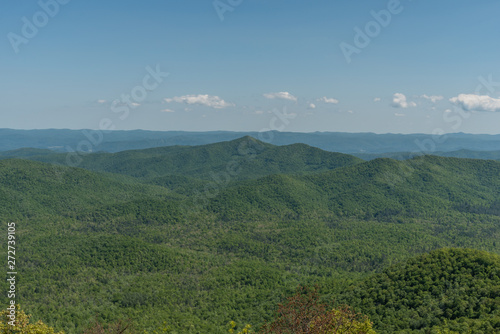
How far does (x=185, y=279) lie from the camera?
369 ft

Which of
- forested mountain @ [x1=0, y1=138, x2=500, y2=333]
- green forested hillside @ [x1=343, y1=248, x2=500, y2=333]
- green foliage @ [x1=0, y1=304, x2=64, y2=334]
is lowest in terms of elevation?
forested mountain @ [x1=0, y1=138, x2=500, y2=333]

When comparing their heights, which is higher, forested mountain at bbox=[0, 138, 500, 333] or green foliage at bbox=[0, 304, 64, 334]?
green foliage at bbox=[0, 304, 64, 334]

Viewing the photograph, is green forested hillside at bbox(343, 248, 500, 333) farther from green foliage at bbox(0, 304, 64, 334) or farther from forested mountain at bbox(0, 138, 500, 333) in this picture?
green foliage at bbox(0, 304, 64, 334)

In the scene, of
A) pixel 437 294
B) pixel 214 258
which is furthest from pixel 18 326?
pixel 214 258

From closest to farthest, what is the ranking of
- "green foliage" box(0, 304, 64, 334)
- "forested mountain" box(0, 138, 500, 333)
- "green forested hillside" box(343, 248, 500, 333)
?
1. "green foliage" box(0, 304, 64, 334)
2. "green forested hillside" box(343, 248, 500, 333)
3. "forested mountain" box(0, 138, 500, 333)

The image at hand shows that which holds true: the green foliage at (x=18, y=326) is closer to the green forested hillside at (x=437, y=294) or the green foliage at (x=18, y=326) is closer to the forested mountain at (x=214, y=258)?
the forested mountain at (x=214, y=258)

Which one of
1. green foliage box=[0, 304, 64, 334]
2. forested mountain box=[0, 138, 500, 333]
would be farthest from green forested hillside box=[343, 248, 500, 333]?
green foliage box=[0, 304, 64, 334]

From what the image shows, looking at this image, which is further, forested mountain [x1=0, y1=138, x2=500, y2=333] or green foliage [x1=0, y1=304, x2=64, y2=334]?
forested mountain [x1=0, y1=138, x2=500, y2=333]

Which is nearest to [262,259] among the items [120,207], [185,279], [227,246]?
[227,246]

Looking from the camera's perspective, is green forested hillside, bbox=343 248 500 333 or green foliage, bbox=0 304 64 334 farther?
green forested hillside, bbox=343 248 500 333

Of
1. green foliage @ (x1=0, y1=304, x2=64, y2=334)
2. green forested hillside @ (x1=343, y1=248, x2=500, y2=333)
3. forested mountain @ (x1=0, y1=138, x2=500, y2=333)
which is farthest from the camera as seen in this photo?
forested mountain @ (x1=0, y1=138, x2=500, y2=333)

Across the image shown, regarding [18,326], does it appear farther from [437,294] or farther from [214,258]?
[214,258]

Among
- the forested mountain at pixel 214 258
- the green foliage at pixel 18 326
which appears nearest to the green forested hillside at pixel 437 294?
the forested mountain at pixel 214 258

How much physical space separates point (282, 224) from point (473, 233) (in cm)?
9877
